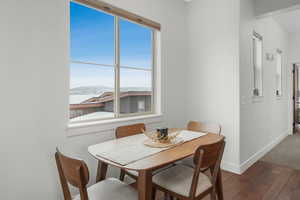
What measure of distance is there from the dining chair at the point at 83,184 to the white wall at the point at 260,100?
2116 millimetres

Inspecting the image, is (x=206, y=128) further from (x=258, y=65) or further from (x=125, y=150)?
(x=258, y=65)

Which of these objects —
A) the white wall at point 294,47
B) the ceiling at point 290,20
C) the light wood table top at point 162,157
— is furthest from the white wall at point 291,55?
the light wood table top at point 162,157

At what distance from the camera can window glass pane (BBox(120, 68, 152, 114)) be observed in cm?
254

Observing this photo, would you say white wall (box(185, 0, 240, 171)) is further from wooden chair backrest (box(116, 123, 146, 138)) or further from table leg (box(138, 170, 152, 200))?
table leg (box(138, 170, 152, 200))

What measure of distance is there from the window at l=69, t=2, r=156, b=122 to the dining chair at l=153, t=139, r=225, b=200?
43.7 inches

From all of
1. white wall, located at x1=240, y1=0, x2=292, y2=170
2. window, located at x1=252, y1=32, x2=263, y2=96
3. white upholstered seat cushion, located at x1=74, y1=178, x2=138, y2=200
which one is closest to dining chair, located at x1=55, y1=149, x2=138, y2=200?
white upholstered seat cushion, located at x1=74, y1=178, x2=138, y2=200

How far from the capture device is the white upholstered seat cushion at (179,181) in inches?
56.6

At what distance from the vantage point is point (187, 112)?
338 centimetres

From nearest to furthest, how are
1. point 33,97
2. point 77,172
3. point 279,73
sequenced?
point 77,172 → point 33,97 → point 279,73

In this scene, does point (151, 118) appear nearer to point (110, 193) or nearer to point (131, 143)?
point (131, 143)

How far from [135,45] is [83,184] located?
2.08 metres

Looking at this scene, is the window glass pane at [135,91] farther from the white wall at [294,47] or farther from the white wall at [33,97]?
the white wall at [294,47]

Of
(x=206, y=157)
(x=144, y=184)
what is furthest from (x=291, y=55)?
(x=144, y=184)

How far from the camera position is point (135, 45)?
8.86 feet
